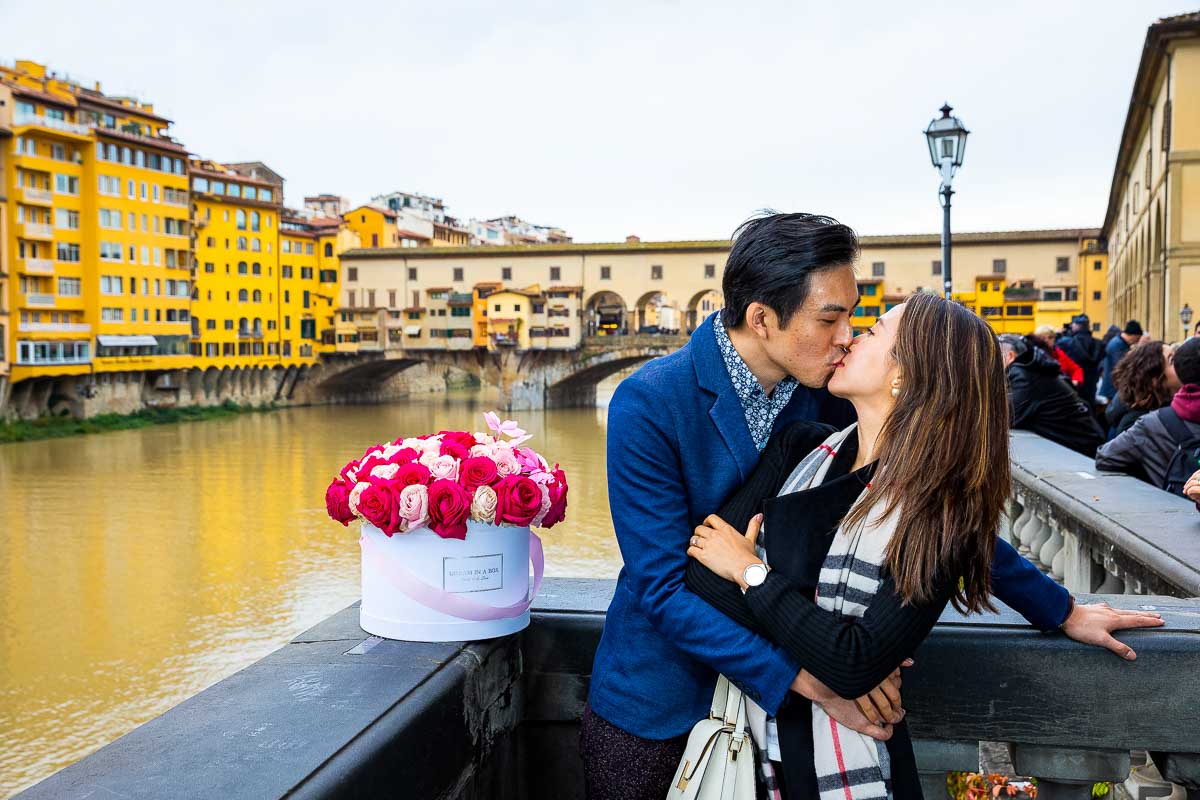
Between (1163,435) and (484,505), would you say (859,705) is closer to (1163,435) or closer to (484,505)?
(484,505)

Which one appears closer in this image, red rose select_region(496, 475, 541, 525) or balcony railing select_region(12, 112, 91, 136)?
red rose select_region(496, 475, 541, 525)

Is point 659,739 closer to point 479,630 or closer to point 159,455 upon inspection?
point 479,630

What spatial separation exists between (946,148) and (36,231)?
1220 inches

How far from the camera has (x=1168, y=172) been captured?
1939 cm

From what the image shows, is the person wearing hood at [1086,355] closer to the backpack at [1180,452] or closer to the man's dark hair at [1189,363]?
the backpack at [1180,452]

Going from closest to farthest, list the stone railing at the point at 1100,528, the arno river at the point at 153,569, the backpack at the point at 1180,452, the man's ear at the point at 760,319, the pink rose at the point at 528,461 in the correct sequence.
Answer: the man's ear at the point at 760,319
the pink rose at the point at 528,461
the stone railing at the point at 1100,528
the backpack at the point at 1180,452
the arno river at the point at 153,569

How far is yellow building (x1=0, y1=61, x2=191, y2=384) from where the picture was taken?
105ft

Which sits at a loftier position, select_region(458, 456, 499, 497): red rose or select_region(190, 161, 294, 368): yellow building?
select_region(190, 161, 294, 368): yellow building

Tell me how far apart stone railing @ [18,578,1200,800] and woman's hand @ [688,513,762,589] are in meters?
0.47

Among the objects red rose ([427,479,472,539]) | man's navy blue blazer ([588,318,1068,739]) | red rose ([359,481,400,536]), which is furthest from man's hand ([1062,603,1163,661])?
red rose ([359,481,400,536])

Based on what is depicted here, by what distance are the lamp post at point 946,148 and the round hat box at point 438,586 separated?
7551 millimetres

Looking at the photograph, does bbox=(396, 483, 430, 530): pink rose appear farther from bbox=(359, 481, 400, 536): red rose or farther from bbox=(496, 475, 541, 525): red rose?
bbox=(496, 475, 541, 525): red rose

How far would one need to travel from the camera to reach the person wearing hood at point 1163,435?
3.69m

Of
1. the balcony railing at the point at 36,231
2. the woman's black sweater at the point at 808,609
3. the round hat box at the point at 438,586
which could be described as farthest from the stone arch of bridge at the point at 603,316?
the woman's black sweater at the point at 808,609
